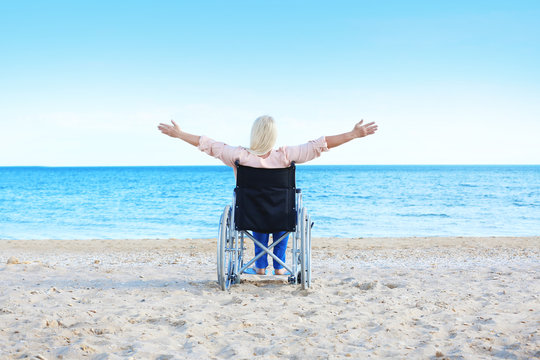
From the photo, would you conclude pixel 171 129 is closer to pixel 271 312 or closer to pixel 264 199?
pixel 264 199

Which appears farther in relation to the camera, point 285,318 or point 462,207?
point 462,207

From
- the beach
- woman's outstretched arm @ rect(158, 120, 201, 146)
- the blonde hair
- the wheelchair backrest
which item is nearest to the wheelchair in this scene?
the wheelchair backrest

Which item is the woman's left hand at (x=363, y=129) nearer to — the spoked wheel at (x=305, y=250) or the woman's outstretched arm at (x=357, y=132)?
the woman's outstretched arm at (x=357, y=132)

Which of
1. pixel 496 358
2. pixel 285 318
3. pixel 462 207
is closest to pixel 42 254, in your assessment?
pixel 285 318

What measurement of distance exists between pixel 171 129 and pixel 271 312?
163cm

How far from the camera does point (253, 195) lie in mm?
3738

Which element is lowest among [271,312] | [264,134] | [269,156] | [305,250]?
[271,312]

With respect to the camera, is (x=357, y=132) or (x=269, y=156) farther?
(x=269, y=156)

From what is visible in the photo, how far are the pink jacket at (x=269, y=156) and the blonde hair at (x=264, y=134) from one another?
0.07m

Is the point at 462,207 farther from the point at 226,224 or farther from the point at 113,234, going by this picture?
the point at 226,224

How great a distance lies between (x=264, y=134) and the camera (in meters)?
3.72

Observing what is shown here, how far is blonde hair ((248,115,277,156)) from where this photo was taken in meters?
3.72

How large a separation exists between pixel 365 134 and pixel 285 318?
A: 151cm

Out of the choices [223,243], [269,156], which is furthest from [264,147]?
[223,243]
